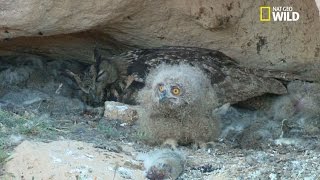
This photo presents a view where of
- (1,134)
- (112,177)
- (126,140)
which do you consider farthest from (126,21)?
(112,177)

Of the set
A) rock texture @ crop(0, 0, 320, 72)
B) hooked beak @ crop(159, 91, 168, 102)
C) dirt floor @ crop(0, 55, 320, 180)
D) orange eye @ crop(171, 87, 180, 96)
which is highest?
rock texture @ crop(0, 0, 320, 72)

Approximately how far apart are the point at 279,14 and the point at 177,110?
1.47 m

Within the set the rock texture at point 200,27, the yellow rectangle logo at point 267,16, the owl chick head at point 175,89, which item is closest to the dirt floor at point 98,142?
the owl chick head at point 175,89

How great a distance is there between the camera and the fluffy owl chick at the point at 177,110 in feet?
16.4

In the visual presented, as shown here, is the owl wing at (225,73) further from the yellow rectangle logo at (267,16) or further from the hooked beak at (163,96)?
the hooked beak at (163,96)

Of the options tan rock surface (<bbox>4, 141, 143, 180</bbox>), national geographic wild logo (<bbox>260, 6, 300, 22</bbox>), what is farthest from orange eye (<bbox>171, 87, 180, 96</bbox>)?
national geographic wild logo (<bbox>260, 6, 300, 22</bbox>)

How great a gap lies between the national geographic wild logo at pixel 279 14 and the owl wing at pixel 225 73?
486 mm

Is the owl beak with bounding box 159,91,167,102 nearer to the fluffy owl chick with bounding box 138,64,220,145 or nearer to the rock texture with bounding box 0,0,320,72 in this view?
the fluffy owl chick with bounding box 138,64,220,145

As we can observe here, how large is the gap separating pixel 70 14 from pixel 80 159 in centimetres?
151

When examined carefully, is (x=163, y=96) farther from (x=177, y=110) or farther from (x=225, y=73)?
(x=225, y=73)

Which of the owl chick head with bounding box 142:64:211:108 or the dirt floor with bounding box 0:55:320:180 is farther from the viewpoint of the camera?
the owl chick head with bounding box 142:64:211:108

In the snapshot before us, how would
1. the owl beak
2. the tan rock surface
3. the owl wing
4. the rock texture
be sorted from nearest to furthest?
the tan rock surface, the owl beak, the rock texture, the owl wing

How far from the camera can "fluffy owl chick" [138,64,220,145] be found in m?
4.98

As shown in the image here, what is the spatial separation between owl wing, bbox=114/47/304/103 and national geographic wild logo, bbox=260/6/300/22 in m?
0.49
